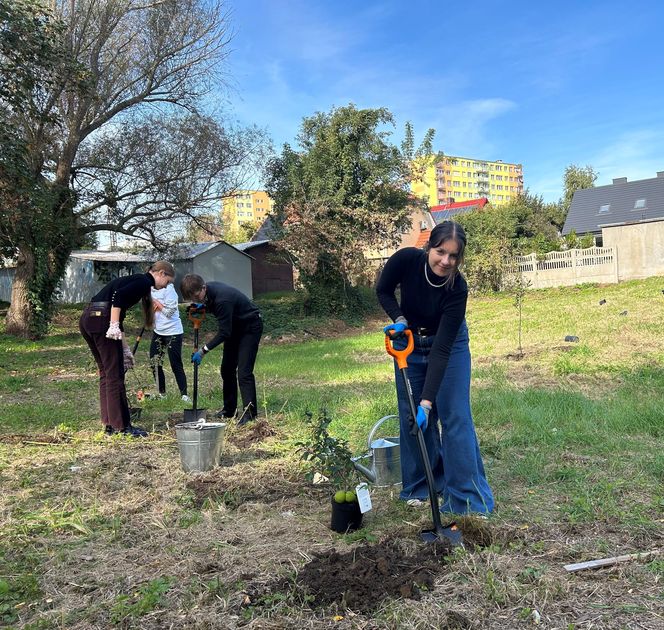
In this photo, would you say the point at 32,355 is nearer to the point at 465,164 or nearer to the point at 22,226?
the point at 22,226

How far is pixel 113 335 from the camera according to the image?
5203 mm

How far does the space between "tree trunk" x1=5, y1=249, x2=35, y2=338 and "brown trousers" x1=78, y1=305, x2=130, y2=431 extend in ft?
43.2

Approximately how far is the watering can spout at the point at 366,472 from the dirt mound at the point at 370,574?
0.75m

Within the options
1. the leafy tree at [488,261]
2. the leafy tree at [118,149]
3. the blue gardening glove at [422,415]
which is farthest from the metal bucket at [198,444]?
the leafy tree at [488,261]

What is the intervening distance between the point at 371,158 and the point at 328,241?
139 inches

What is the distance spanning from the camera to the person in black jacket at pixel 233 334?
567 cm

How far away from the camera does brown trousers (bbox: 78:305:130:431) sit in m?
5.38

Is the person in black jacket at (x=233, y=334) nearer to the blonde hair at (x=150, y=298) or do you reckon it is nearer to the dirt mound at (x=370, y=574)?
the blonde hair at (x=150, y=298)

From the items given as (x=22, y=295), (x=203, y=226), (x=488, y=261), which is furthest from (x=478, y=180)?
(x=22, y=295)

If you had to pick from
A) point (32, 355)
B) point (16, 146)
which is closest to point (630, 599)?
point (16, 146)

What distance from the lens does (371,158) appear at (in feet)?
71.0

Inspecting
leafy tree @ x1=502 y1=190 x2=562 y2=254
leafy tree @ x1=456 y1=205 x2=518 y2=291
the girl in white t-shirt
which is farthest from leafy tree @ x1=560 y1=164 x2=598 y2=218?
the girl in white t-shirt

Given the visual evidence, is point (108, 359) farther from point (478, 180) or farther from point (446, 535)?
point (478, 180)

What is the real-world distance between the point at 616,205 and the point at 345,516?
4085cm
